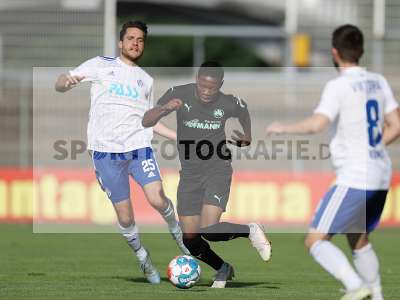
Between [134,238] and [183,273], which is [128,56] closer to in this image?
[134,238]

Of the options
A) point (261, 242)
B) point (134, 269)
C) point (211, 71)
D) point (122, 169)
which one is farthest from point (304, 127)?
point (134, 269)

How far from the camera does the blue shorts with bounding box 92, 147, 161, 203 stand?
40.6 ft

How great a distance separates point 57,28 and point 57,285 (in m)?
16.2

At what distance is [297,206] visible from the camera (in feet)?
73.2

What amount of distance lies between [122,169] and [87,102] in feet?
43.4

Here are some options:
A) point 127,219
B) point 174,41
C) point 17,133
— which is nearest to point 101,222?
point 17,133

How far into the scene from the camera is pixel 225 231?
11820 millimetres

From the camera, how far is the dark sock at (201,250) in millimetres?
12000

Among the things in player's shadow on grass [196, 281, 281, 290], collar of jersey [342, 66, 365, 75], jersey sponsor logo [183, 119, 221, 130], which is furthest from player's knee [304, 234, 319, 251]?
jersey sponsor logo [183, 119, 221, 130]

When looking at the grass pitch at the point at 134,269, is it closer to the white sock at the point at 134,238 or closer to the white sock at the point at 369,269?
the white sock at the point at 134,238

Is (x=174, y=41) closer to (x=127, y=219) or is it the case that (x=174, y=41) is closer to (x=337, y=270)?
(x=127, y=219)

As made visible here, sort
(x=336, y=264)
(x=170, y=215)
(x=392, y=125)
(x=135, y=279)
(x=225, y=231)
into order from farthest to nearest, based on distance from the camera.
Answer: (x=135, y=279) < (x=170, y=215) < (x=225, y=231) < (x=392, y=125) < (x=336, y=264)

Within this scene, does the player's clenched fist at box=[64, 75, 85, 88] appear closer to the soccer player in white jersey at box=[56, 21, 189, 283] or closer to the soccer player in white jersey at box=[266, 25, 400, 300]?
the soccer player in white jersey at box=[56, 21, 189, 283]

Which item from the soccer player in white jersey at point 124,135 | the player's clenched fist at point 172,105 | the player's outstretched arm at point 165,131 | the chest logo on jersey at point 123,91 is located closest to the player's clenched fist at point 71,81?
the soccer player in white jersey at point 124,135
